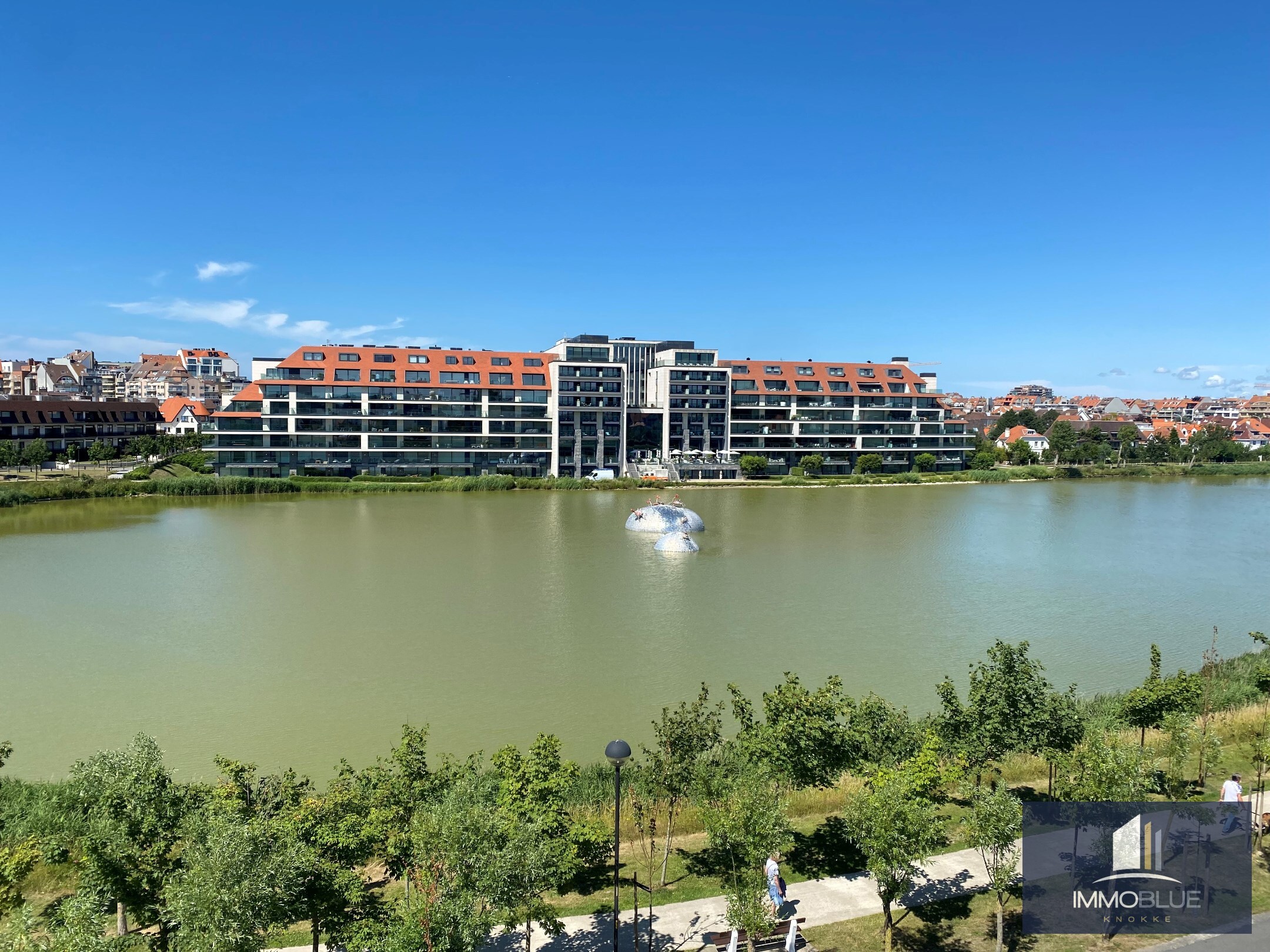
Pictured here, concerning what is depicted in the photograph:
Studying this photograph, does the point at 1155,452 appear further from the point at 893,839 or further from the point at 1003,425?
the point at 893,839

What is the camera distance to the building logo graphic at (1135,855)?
922 centimetres

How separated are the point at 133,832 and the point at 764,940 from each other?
7236 mm

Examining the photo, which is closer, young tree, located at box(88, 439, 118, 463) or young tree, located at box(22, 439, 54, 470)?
young tree, located at box(22, 439, 54, 470)

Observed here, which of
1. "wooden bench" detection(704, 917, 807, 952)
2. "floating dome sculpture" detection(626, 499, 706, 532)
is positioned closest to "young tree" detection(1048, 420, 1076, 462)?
"floating dome sculpture" detection(626, 499, 706, 532)

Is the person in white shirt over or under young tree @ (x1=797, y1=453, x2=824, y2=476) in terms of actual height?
under

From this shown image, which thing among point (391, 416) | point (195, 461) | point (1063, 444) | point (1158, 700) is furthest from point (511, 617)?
point (1063, 444)

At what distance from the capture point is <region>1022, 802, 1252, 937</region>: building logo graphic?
885 centimetres

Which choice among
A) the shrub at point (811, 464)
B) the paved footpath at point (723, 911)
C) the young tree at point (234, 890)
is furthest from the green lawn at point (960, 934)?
the shrub at point (811, 464)

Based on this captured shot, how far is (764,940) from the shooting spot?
8805 mm

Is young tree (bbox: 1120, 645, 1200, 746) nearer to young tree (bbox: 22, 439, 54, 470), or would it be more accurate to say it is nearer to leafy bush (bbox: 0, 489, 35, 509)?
leafy bush (bbox: 0, 489, 35, 509)

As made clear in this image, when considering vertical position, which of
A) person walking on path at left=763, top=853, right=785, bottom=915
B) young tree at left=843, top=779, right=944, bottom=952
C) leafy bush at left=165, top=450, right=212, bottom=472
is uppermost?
leafy bush at left=165, top=450, right=212, bottom=472

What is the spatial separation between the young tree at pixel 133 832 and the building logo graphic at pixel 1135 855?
10732mm

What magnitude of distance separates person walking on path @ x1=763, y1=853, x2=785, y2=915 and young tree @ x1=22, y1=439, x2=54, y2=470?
76.2 meters

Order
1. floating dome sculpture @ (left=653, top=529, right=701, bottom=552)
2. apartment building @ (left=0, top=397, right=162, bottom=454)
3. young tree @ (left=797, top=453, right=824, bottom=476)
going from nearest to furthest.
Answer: floating dome sculpture @ (left=653, top=529, right=701, bottom=552)
apartment building @ (left=0, top=397, right=162, bottom=454)
young tree @ (left=797, top=453, right=824, bottom=476)
